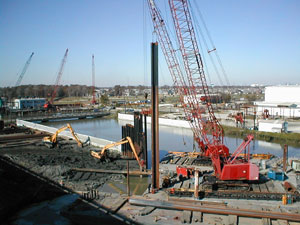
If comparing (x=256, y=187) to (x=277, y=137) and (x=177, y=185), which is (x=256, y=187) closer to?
(x=177, y=185)

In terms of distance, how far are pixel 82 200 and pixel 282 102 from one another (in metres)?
37.7

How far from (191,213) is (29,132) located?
22.1m

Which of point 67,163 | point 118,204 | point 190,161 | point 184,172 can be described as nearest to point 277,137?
point 190,161

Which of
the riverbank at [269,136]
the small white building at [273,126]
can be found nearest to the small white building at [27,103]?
the riverbank at [269,136]

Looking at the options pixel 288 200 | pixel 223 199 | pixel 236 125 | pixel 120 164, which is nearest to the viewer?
pixel 288 200

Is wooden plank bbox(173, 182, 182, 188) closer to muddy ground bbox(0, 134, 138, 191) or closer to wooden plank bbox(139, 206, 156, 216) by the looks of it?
wooden plank bbox(139, 206, 156, 216)

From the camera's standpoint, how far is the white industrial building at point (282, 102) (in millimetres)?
33656

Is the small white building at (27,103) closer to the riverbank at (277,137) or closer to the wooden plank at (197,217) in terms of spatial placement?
the riverbank at (277,137)

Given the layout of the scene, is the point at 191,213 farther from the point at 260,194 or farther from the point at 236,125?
the point at 236,125

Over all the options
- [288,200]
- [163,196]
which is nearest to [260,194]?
[288,200]

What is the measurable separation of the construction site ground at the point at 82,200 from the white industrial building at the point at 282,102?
24056 mm

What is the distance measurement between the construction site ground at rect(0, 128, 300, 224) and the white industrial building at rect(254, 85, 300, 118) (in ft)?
78.9

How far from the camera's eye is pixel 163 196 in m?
10.6

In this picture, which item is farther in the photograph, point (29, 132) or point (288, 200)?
point (29, 132)
